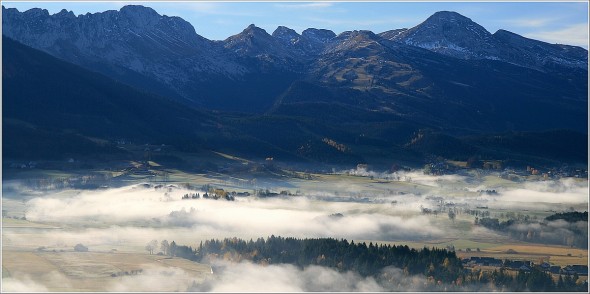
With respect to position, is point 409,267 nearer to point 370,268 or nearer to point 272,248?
point 370,268

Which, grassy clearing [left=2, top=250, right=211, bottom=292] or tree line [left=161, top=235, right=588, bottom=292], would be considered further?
tree line [left=161, top=235, right=588, bottom=292]

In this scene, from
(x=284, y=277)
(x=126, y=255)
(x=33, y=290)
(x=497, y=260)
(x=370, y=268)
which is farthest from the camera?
(x=497, y=260)

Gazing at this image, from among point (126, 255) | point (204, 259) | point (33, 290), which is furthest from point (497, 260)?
point (33, 290)

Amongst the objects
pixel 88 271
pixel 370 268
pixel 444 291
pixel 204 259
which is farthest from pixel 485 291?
pixel 88 271

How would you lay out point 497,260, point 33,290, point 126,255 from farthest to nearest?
point 497,260 < point 126,255 < point 33,290

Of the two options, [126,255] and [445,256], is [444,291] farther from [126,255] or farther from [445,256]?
[126,255]

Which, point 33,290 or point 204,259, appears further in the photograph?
point 204,259

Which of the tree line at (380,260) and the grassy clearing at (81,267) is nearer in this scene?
the grassy clearing at (81,267)

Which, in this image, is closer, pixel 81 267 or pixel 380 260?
pixel 81 267

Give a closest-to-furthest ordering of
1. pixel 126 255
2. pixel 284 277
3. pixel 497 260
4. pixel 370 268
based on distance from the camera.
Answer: pixel 284 277, pixel 370 268, pixel 126 255, pixel 497 260

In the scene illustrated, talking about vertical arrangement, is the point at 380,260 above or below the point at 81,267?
above
